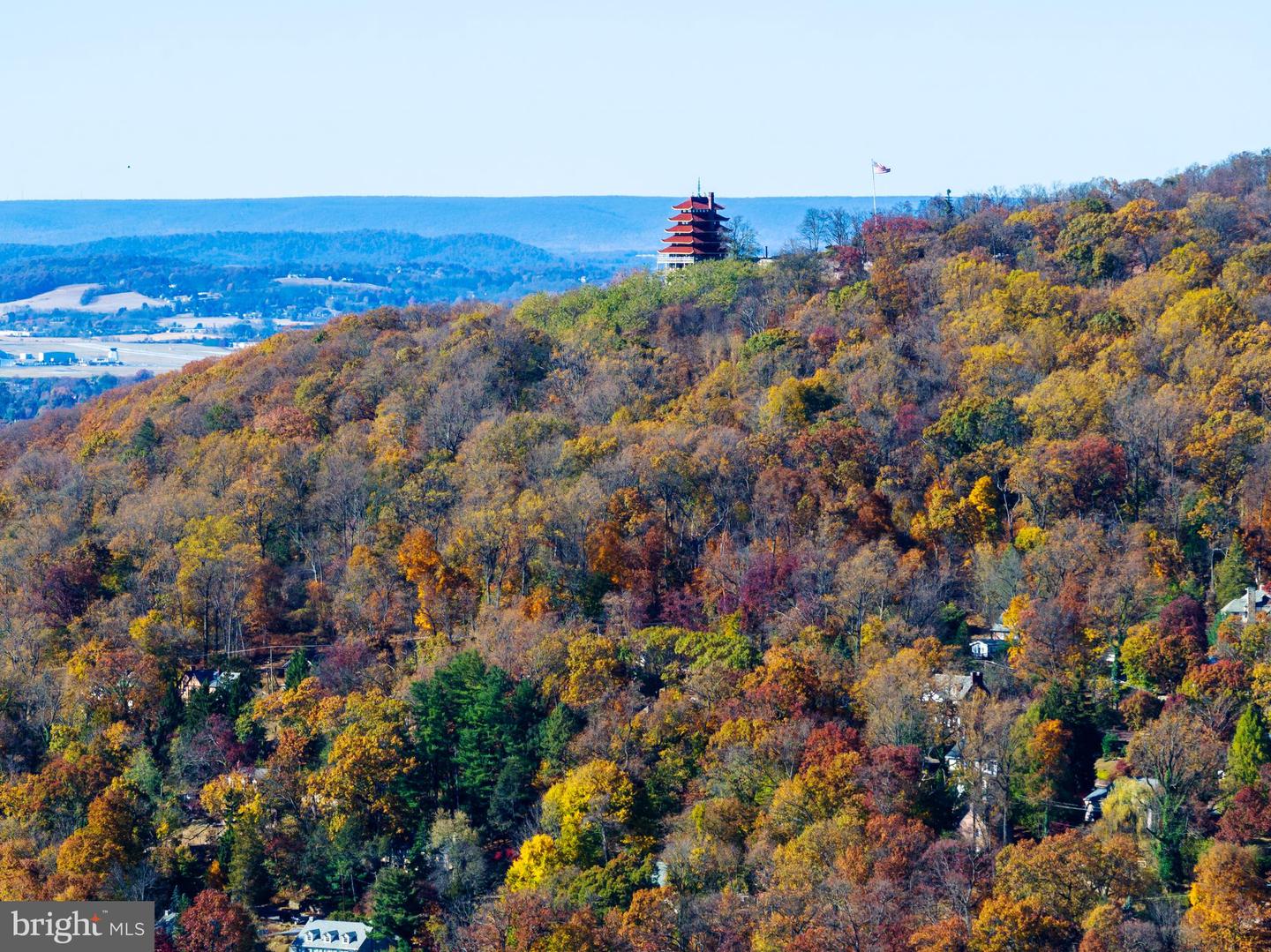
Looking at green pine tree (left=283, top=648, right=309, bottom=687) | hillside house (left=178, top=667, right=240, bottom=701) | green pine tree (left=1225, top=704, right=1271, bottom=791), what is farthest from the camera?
hillside house (left=178, top=667, right=240, bottom=701)

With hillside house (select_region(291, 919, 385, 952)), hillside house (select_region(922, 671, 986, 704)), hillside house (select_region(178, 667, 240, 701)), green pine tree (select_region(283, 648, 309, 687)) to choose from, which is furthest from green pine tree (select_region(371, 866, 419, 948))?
hillside house (select_region(922, 671, 986, 704))

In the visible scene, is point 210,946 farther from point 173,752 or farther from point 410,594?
point 410,594

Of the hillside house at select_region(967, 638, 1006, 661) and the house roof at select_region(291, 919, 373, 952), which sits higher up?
the hillside house at select_region(967, 638, 1006, 661)

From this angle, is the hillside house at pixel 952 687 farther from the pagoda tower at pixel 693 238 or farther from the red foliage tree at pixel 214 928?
the pagoda tower at pixel 693 238

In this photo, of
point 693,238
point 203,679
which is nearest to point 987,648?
point 203,679

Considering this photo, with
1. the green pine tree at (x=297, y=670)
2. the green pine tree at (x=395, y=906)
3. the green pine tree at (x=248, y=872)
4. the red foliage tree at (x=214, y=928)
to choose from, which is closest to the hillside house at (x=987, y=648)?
the green pine tree at (x=395, y=906)

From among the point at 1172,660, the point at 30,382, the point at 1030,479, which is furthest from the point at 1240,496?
the point at 30,382

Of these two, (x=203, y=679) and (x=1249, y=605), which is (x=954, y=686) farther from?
(x=203, y=679)

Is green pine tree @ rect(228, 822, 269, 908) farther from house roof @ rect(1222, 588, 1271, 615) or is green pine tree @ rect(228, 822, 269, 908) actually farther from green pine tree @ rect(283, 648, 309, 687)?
house roof @ rect(1222, 588, 1271, 615)
